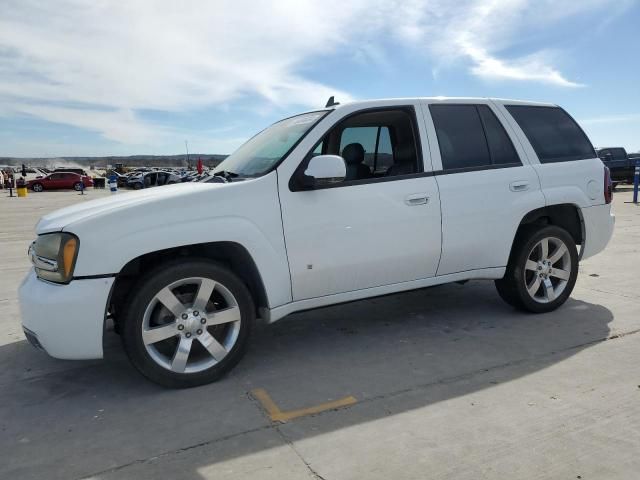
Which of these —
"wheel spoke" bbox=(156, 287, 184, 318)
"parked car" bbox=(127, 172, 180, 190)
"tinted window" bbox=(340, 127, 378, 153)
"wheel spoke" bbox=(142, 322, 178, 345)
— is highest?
"parked car" bbox=(127, 172, 180, 190)

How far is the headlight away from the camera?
2916mm

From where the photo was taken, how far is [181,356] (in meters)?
3.19

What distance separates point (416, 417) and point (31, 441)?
208cm

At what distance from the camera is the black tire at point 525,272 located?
4332 mm

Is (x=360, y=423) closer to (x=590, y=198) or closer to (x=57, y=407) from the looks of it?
(x=57, y=407)

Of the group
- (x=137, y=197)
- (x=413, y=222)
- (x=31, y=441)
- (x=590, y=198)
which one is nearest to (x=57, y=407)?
(x=31, y=441)

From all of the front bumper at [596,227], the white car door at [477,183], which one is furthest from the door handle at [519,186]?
the front bumper at [596,227]

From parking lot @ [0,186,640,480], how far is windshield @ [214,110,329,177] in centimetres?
140

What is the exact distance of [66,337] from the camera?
2.96 m

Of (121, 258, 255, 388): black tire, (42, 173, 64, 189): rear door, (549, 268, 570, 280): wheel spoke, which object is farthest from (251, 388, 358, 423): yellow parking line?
(42, 173, 64, 189): rear door

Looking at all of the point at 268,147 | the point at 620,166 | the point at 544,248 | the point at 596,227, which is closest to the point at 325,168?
the point at 268,147

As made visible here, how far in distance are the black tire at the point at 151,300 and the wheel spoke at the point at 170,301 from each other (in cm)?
4

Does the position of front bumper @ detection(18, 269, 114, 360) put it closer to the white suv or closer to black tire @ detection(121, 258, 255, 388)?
the white suv

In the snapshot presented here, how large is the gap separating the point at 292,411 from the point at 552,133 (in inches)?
136
